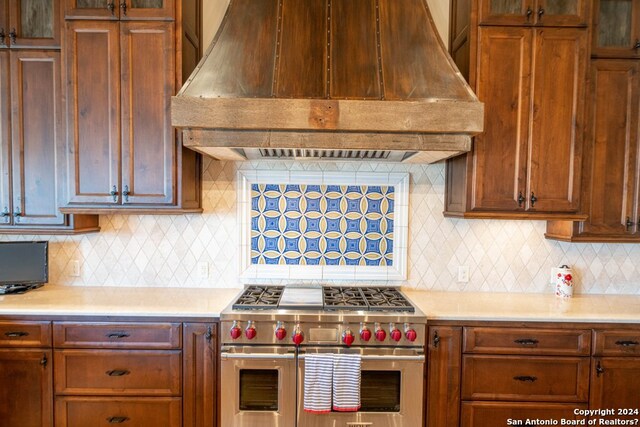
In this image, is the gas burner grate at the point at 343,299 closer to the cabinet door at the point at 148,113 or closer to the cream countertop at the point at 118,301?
the cream countertop at the point at 118,301

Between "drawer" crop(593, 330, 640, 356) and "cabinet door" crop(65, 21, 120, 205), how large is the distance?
288 centimetres

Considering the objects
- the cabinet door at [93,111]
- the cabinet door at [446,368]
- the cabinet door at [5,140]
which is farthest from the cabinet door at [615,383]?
the cabinet door at [5,140]

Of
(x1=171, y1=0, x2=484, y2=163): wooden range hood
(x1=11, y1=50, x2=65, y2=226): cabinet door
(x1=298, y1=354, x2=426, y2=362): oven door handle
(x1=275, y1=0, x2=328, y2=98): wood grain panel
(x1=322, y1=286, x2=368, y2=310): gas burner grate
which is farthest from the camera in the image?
(x1=11, y1=50, x2=65, y2=226): cabinet door

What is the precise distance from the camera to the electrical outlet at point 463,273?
8.35ft

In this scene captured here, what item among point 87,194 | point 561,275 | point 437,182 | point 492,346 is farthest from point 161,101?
point 561,275

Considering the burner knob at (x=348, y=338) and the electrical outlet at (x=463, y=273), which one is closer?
the burner knob at (x=348, y=338)

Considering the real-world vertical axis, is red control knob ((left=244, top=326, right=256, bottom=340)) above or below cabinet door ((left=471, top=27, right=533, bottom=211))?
below

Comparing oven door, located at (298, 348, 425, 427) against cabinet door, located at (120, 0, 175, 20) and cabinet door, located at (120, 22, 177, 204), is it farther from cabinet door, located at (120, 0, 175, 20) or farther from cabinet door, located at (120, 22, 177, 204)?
cabinet door, located at (120, 0, 175, 20)

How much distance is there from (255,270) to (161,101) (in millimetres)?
1233

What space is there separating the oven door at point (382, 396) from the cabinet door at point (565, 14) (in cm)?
204

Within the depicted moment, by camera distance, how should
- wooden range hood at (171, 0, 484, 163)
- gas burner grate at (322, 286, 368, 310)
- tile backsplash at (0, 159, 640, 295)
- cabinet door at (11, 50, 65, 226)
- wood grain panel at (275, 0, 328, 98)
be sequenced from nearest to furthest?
1. wooden range hood at (171, 0, 484, 163)
2. wood grain panel at (275, 0, 328, 98)
3. gas burner grate at (322, 286, 368, 310)
4. cabinet door at (11, 50, 65, 226)
5. tile backsplash at (0, 159, 640, 295)

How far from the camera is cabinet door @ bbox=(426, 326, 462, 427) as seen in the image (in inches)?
79.3

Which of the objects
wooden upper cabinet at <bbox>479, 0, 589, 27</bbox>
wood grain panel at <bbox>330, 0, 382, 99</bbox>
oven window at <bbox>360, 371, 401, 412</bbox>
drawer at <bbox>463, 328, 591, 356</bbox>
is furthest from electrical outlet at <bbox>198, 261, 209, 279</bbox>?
wooden upper cabinet at <bbox>479, 0, 589, 27</bbox>

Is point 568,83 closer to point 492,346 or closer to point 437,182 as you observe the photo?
point 437,182
